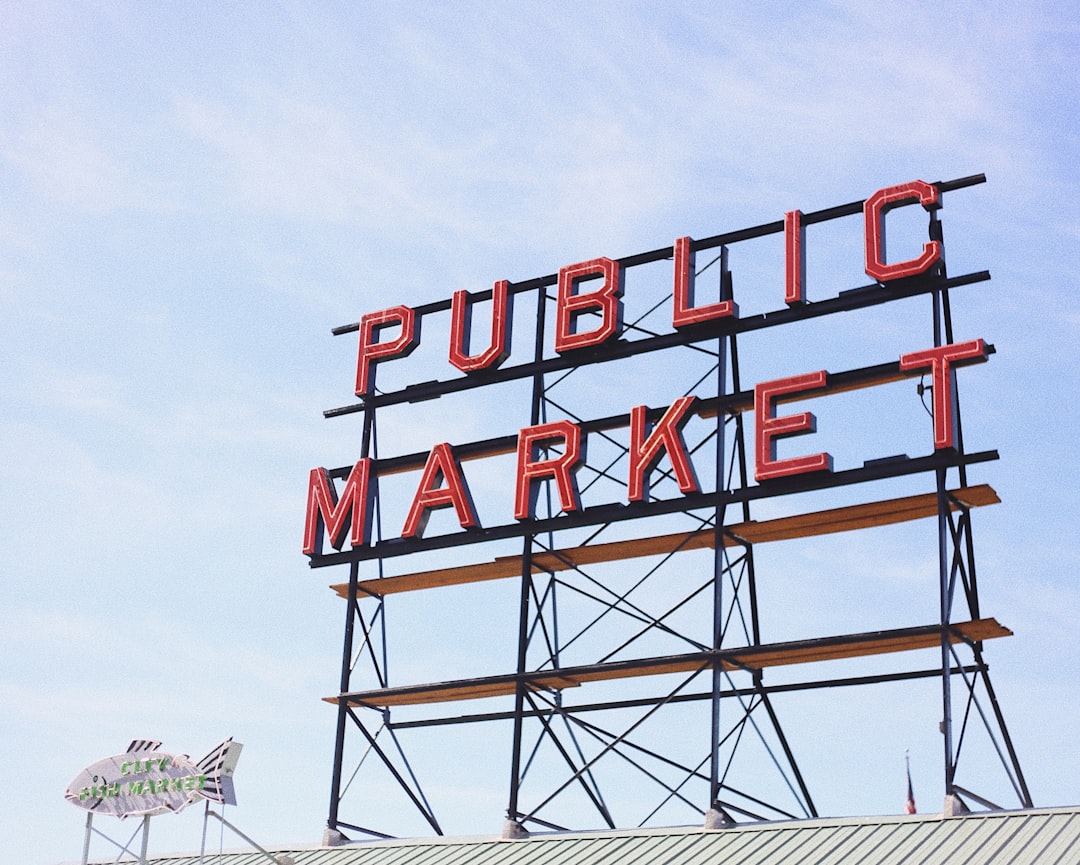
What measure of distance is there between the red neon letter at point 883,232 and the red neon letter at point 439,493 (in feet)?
27.6

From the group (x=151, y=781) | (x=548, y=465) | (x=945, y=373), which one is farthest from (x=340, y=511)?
(x=945, y=373)

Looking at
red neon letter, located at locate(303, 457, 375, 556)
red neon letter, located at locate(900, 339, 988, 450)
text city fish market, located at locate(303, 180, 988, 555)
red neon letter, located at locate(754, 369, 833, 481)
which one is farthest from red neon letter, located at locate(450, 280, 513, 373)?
red neon letter, located at locate(900, 339, 988, 450)

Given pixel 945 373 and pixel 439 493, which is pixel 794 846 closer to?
pixel 945 373

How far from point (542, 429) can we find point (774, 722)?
262 inches

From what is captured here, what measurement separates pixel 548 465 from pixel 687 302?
3874 mm

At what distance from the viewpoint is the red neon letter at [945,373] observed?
2686cm

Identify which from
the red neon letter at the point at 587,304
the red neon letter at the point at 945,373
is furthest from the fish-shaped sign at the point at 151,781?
the red neon letter at the point at 945,373

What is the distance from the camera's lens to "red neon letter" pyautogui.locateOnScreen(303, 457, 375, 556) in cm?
3266

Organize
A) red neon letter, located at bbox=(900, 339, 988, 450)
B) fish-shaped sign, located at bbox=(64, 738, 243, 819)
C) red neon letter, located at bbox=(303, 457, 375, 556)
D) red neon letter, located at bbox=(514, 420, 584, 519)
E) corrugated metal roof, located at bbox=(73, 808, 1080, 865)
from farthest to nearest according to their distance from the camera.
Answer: red neon letter, located at bbox=(303, 457, 375, 556) < red neon letter, located at bbox=(514, 420, 584, 519) < fish-shaped sign, located at bbox=(64, 738, 243, 819) < red neon letter, located at bbox=(900, 339, 988, 450) < corrugated metal roof, located at bbox=(73, 808, 1080, 865)

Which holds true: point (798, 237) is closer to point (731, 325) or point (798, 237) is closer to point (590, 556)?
point (731, 325)

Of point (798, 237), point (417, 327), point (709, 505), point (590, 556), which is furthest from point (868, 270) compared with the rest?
point (417, 327)

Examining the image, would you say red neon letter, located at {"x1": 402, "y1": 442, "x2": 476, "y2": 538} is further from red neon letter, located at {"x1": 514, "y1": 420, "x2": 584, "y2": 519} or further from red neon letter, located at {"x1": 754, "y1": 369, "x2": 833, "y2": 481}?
red neon letter, located at {"x1": 754, "y1": 369, "x2": 833, "y2": 481}

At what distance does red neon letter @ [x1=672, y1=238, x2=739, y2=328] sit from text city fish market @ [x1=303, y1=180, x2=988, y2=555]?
2cm

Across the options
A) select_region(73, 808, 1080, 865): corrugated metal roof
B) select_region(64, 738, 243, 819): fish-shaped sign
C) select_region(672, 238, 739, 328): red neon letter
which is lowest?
select_region(73, 808, 1080, 865): corrugated metal roof
